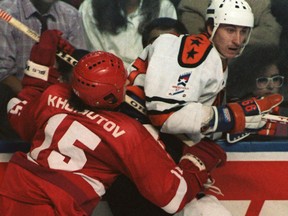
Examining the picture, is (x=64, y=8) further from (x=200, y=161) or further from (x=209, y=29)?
(x=200, y=161)

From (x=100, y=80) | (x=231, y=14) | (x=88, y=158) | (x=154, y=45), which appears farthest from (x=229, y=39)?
(x=88, y=158)

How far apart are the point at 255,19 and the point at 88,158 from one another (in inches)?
33.8

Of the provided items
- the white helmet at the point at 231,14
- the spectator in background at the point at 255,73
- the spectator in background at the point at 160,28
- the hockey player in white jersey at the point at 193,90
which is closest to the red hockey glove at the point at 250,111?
the hockey player in white jersey at the point at 193,90

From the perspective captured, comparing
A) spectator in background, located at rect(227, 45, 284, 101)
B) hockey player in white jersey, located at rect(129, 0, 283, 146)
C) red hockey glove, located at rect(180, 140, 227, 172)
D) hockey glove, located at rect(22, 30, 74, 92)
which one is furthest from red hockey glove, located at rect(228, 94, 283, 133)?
hockey glove, located at rect(22, 30, 74, 92)

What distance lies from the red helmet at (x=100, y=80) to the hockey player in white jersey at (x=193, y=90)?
4.2 inches

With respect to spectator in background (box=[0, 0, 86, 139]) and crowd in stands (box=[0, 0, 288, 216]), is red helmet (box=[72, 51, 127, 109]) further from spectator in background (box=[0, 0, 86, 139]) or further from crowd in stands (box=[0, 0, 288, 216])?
spectator in background (box=[0, 0, 86, 139])

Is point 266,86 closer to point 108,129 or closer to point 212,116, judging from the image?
point 212,116

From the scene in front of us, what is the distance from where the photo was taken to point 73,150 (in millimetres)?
1599

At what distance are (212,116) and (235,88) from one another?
47 cm

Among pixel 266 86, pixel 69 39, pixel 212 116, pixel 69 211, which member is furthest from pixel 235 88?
pixel 69 211

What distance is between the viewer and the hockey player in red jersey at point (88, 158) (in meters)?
1.57

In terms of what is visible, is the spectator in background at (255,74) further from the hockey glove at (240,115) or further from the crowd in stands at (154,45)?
the hockey glove at (240,115)

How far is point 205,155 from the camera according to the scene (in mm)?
1751

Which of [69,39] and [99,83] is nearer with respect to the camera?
[99,83]
